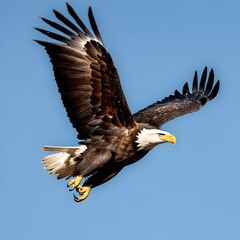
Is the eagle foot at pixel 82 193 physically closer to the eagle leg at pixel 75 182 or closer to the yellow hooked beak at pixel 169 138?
the eagle leg at pixel 75 182

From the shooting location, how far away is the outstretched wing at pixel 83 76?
9.74 m

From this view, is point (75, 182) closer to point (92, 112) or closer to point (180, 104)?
point (92, 112)

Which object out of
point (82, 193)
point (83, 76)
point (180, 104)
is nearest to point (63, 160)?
point (82, 193)

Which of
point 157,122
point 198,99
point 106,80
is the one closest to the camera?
point 106,80

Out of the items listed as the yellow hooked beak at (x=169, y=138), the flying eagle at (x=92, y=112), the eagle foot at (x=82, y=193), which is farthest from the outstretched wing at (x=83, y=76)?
the eagle foot at (x=82, y=193)

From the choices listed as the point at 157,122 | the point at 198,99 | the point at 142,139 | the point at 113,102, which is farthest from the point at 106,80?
the point at 198,99

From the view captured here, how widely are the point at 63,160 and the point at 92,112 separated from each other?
2.72ft

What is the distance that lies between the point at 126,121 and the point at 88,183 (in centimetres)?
100

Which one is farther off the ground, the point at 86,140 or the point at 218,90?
the point at 218,90

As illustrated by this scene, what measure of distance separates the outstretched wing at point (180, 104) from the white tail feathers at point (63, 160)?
4.86 feet

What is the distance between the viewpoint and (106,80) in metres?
9.70

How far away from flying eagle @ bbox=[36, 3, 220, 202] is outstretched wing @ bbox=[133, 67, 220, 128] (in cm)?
114

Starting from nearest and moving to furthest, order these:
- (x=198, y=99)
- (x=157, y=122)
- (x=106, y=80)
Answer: (x=106, y=80)
(x=157, y=122)
(x=198, y=99)

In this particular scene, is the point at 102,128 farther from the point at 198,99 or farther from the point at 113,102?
the point at 198,99
